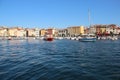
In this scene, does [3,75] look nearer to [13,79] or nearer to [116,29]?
[13,79]

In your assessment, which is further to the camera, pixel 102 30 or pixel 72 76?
pixel 102 30

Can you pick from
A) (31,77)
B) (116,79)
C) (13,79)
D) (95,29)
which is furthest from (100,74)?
(95,29)

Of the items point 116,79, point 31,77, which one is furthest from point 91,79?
point 31,77

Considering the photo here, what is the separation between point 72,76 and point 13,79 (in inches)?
144

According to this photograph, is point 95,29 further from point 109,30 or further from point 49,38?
point 49,38

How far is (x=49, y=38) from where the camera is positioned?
348 ft

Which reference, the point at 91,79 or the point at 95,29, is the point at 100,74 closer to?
the point at 91,79

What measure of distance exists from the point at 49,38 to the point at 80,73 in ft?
302

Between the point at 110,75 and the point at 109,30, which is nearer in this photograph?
the point at 110,75

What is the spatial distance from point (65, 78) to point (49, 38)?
307 feet

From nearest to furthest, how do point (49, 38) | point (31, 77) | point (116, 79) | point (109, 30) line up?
point (116, 79)
point (31, 77)
point (49, 38)
point (109, 30)

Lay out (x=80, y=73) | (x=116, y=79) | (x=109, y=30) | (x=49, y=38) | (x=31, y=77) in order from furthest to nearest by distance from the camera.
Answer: (x=109, y=30)
(x=49, y=38)
(x=80, y=73)
(x=31, y=77)
(x=116, y=79)

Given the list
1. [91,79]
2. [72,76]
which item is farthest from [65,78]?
[91,79]

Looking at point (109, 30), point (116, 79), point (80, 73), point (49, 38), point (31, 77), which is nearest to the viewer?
point (116, 79)
